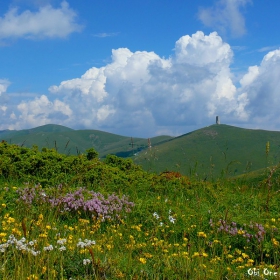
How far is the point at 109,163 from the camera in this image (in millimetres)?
14258

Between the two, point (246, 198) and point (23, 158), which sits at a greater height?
point (23, 158)

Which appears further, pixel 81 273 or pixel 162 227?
pixel 162 227

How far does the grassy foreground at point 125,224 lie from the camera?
487cm

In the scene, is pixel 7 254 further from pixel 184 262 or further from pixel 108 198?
pixel 108 198

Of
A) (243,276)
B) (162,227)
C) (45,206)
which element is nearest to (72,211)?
(45,206)

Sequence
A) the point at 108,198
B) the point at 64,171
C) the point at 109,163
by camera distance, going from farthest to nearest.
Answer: the point at 109,163
the point at 64,171
the point at 108,198

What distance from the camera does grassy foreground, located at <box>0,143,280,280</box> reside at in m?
4.87

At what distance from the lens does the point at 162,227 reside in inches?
304

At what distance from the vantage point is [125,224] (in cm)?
826

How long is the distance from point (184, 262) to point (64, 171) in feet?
24.9

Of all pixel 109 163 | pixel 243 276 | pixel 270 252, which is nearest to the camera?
pixel 243 276

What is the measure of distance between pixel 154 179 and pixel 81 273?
7631mm

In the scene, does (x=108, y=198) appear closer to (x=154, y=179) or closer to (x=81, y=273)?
(x=154, y=179)

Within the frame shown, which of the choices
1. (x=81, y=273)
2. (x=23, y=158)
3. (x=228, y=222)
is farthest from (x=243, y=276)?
(x=23, y=158)
